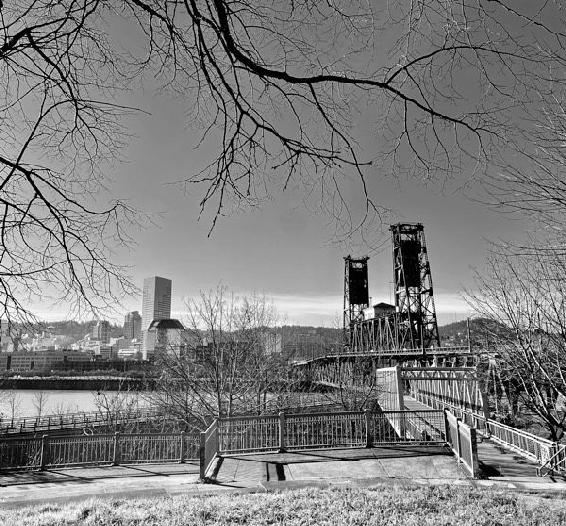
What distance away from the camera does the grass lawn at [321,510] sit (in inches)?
259

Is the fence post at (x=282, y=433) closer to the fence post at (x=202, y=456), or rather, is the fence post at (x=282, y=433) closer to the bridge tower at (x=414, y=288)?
the fence post at (x=202, y=456)

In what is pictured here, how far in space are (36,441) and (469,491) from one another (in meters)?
13.7

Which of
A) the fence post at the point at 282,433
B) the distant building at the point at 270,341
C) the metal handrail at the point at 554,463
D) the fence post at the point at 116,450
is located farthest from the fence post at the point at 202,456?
the distant building at the point at 270,341

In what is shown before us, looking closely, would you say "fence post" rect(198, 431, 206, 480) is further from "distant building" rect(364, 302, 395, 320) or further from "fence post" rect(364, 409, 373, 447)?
"distant building" rect(364, 302, 395, 320)

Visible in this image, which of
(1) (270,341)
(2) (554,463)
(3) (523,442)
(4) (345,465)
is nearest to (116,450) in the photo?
(4) (345,465)

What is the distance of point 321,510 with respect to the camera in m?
7.08

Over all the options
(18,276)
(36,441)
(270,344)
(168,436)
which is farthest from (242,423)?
(270,344)

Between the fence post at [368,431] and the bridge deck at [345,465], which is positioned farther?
the fence post at [368,431]

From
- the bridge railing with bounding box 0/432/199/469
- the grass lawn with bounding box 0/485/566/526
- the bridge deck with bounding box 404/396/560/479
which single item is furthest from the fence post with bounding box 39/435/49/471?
the bridge deck with bounding box 404/396/560/479

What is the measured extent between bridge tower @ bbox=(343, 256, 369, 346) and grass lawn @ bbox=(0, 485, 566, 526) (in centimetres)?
8791

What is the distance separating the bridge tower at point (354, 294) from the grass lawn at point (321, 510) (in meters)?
87.9

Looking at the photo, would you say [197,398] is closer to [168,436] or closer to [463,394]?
[168,436]

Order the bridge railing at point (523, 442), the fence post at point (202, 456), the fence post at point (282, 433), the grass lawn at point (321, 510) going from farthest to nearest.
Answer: the fence post at point (282, 433) < the bridge railing at point (523, 442) < the fence post at point (202, 456) < the grass lawn at point (321, 510)

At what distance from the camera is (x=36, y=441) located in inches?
624
